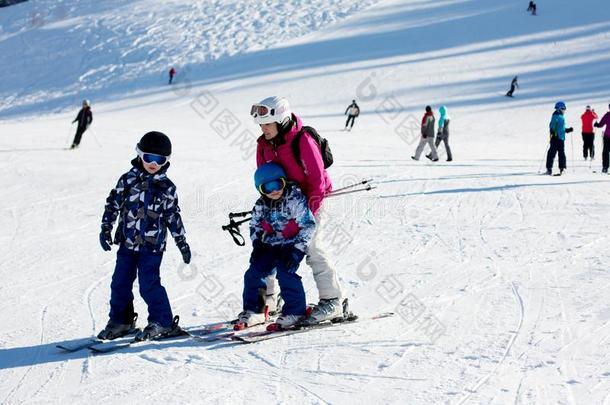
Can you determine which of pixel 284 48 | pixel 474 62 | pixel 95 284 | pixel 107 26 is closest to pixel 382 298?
pixel 95 284

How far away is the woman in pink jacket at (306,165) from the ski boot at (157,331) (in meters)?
0.89

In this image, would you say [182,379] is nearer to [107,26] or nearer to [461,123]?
[461,123]

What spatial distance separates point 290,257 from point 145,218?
97 cm

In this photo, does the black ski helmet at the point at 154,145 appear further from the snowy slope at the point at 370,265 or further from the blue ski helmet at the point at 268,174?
Answer: the snowy slope at the point at 370,265

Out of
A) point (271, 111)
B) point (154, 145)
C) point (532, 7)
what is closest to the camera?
point (154, 145)

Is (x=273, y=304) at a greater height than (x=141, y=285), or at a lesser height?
lesser

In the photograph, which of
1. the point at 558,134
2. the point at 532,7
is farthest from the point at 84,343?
the point at 532,7

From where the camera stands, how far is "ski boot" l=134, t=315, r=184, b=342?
5.09 metres

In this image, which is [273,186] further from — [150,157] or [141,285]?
[141,285]

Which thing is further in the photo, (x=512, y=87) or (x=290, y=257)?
(x=512, y=87)

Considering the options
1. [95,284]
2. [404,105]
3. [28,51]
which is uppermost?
[28,51]

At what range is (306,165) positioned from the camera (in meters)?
5.15

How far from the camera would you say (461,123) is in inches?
1054

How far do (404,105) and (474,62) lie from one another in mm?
7207
